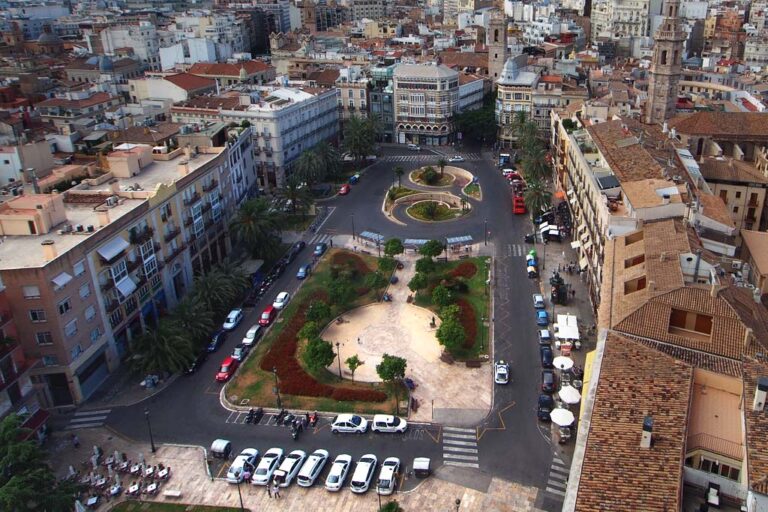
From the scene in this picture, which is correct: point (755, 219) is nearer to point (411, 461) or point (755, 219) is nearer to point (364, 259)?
point (364, 259)

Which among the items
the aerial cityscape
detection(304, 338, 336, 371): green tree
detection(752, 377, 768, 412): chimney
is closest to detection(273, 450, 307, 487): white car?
the aerial cityscape

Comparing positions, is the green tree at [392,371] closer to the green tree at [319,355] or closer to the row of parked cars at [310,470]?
the green tree at [319,355]

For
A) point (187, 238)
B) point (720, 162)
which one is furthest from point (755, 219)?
point (187, 238)

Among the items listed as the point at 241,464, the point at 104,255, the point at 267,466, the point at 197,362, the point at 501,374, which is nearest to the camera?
the point at 267,466

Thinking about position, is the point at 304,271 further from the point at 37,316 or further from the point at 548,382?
the point at 548,382

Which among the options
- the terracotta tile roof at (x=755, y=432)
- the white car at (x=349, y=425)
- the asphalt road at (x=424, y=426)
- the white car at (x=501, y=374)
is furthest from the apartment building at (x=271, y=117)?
the terracotta tile roof at (x=755, y=432)

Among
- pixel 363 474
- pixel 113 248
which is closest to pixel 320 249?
pixel 113 248
